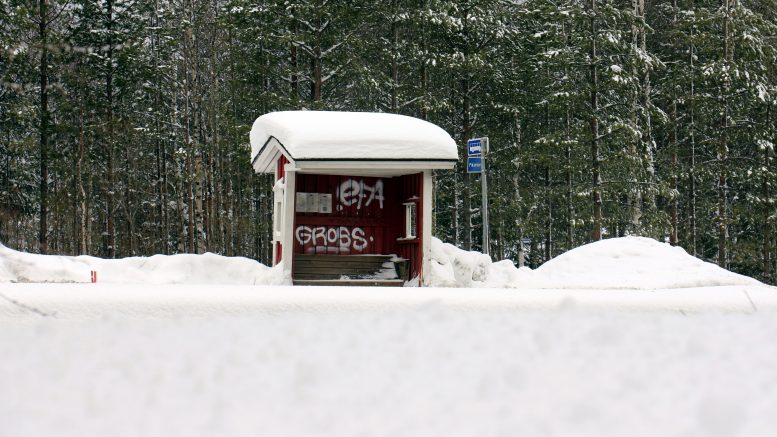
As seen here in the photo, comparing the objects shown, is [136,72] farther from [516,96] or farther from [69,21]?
[516,96]

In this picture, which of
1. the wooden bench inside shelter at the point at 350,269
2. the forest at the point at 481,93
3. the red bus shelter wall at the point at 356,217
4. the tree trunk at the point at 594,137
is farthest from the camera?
the forest at the point at 481,93

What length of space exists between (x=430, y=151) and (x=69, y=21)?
60.5 ft

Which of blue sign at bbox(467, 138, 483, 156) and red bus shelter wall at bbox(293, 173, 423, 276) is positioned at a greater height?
blue sign at bbox(467, 138, 483, 156)

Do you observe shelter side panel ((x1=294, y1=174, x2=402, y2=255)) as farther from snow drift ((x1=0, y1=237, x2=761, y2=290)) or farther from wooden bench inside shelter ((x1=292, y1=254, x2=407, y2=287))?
snow drift ((x1=0, y1=237, x2=761, y2=290))

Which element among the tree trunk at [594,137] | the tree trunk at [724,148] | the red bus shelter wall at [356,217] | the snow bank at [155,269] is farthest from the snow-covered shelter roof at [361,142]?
the tree trunk at [724,148]

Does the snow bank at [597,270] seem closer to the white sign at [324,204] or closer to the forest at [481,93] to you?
the white sign at [324,204]

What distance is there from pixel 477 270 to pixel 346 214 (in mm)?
2847

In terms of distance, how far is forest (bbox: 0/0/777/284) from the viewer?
71.7 ft

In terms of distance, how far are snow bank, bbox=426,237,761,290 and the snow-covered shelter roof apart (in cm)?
225

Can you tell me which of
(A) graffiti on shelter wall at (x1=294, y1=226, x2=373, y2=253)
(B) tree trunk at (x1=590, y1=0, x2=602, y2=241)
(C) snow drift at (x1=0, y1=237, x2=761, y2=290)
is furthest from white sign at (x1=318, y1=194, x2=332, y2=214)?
(B) tree trunk at (x1=590, y1=0, x2=602, y2=241)

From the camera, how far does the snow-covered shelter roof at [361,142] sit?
1301cm

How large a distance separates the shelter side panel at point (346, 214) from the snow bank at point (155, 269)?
3.93ft

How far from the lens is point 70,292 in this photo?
4867 mm

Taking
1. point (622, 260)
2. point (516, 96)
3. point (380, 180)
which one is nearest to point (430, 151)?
point (380, 180)
